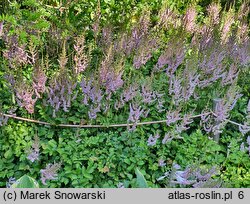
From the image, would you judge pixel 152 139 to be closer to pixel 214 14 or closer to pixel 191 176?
pixel 191 176

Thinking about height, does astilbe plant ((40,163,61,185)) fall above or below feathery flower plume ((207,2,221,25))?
below

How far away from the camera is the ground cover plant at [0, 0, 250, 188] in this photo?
9.86ft

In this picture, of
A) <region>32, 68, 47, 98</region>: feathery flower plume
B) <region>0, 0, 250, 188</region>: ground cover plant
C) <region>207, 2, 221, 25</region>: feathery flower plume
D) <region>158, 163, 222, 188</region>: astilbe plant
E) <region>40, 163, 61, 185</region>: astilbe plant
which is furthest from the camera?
<region>207, 2, 221, 25</region>: feathery flower plume

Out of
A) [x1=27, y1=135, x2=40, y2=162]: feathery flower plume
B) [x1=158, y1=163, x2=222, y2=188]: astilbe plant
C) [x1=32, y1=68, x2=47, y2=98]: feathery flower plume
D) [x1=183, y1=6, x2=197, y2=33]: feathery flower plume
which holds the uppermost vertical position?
[x1=183, y1=6, x2=197, y2=33]: feathery flower plume

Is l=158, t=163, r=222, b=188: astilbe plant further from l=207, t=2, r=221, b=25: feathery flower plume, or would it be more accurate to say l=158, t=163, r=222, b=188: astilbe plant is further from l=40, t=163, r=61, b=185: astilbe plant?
l=207, t=2, r=221, b=25: feathery flower plume

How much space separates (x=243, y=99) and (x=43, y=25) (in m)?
1.95

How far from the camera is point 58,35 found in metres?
4.04

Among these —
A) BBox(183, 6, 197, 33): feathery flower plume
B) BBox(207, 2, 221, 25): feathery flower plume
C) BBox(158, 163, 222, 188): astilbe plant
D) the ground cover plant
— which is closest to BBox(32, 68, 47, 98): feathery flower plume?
the ground cover plant

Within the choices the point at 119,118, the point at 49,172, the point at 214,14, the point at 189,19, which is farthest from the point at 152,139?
the point at 214,14

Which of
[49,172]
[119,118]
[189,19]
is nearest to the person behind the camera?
[49,172]

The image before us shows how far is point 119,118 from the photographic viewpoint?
345 cm

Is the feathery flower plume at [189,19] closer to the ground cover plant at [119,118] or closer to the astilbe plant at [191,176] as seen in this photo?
the ground cover plant at [119,118]
